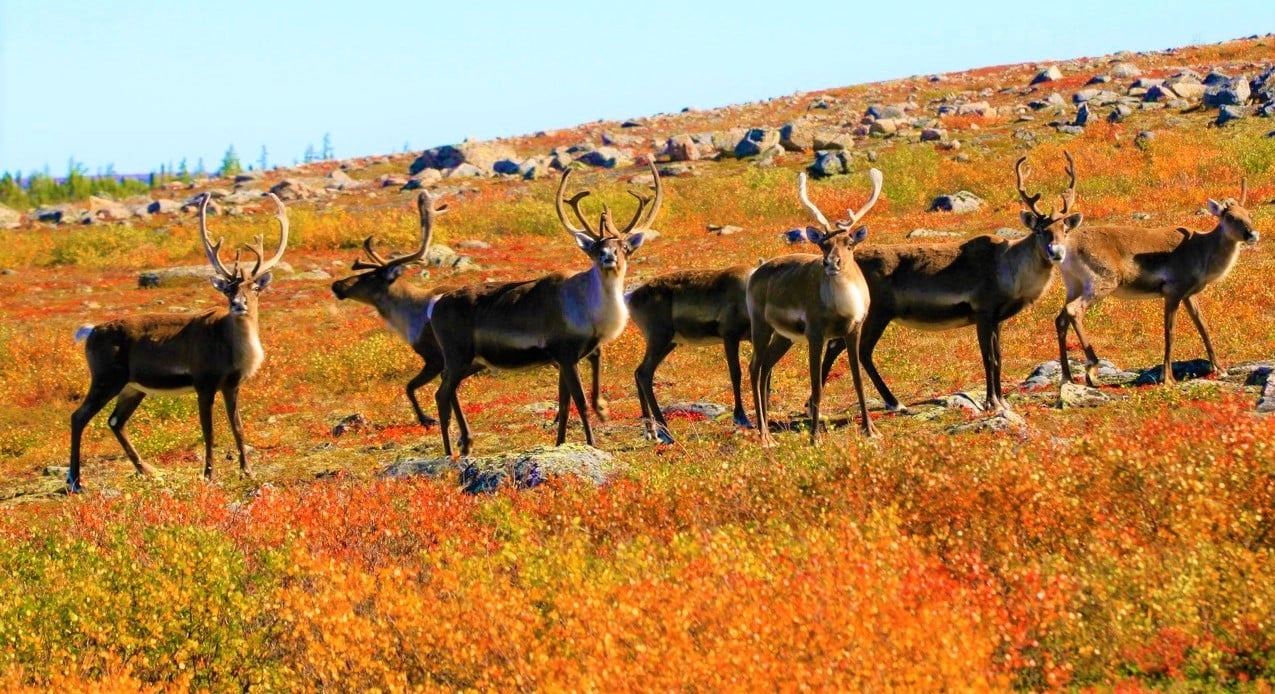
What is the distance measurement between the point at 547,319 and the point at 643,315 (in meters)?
2.07

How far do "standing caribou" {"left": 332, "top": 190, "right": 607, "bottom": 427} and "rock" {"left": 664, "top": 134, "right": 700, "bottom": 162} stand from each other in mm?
46729

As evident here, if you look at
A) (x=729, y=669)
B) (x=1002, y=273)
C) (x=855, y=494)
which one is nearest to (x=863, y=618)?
(x=729, y=669)

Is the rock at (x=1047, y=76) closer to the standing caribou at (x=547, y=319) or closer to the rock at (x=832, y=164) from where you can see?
the rock at (x=832, y=164)

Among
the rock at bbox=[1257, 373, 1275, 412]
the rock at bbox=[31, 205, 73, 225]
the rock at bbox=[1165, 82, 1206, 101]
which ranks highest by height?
the rock at bbox=[1165, 82, 1206, 101]

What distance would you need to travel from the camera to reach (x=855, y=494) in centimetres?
1041

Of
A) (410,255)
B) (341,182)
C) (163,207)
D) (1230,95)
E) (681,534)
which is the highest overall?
(1230,95)

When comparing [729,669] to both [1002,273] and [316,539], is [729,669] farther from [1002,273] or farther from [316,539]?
[1002,273]

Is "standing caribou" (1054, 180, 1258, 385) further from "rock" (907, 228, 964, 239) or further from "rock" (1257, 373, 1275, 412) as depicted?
"rock" (907, 228, 964, 239)

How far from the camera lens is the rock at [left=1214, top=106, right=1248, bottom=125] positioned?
2041 inches

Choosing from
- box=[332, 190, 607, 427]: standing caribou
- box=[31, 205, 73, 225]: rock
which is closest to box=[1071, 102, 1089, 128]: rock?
box=[332, 190, 607, 427]: standing caribou

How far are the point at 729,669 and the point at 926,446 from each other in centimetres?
464

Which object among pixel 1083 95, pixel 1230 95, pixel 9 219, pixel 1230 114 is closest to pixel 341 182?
pixel 9 219

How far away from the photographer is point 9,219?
70.3 meters

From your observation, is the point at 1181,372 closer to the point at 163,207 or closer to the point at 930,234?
the point at 930,234
